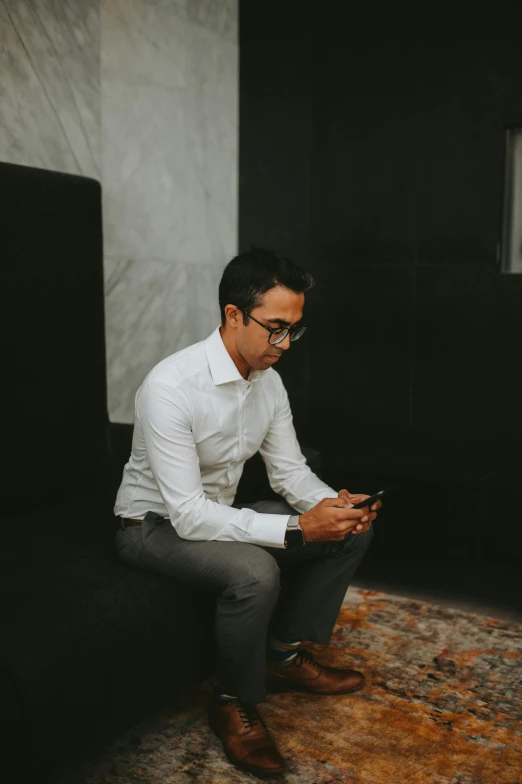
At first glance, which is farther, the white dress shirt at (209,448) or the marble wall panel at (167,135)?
the marble wall panel at (167,135)

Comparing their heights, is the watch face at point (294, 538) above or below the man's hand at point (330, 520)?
below

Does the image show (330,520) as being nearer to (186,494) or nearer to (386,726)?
(186,494)

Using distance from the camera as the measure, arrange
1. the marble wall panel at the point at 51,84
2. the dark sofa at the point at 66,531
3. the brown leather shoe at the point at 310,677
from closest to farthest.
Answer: the dark sofa at the point at 66,531
the brown leather shoe at the point at 310,677
the marble wall panel at the point at 51,84

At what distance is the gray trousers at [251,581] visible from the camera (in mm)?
1918

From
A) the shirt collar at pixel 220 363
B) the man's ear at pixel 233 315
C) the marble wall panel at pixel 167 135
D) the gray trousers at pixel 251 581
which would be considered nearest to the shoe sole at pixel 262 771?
the gray trousers at pixel 251 581

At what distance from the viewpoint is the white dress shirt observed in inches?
79.7

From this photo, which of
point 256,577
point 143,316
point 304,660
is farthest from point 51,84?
point 304,660

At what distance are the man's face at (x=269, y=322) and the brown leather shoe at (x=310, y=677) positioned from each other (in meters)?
0.85

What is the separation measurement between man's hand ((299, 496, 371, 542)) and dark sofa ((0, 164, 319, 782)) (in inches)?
11.9

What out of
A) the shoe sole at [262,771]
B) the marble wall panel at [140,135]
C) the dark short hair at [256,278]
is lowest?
the shoe sole at [262,771]

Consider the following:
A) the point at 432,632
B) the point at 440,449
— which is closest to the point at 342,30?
the point at 440,449

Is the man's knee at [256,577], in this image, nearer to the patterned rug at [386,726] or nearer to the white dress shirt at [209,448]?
the white dress shirt at [209,448]

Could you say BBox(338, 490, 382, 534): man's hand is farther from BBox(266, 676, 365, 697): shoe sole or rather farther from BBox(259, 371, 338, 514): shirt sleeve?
BBox(266, 676, 365, 697): shoe sole

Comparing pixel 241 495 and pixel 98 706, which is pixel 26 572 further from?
pixel 241 495
